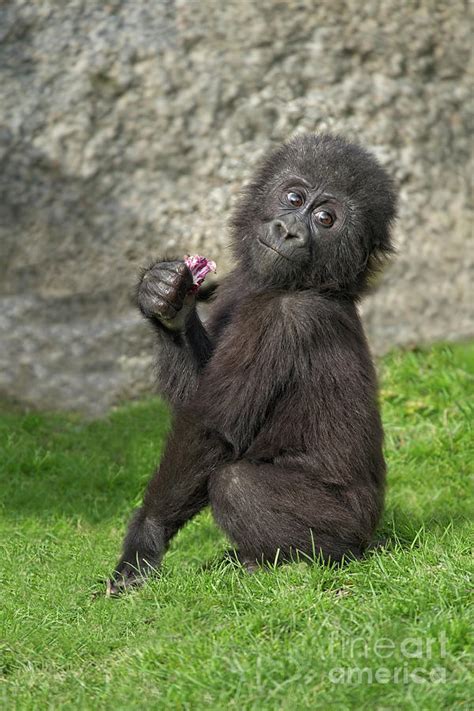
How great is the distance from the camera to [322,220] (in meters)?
5.48

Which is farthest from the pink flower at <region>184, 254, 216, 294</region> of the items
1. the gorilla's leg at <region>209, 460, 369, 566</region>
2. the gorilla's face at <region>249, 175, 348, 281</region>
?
the gorilla's leg at <region>209, 460, 369, 566</region>

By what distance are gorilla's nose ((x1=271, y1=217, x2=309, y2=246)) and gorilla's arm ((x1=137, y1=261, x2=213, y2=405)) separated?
1.74ft

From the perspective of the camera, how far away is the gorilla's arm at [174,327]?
17.6 ft

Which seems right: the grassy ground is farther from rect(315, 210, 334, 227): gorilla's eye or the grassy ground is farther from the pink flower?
rect(315, 210, 334, 227): gorilla's eye

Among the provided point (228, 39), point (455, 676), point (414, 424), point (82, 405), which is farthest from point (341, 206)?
point (228, 39)

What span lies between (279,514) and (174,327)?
3.70 feet

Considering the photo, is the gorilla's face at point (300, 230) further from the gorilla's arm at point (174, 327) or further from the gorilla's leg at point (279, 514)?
the gorilla's leg at point (279, 514)

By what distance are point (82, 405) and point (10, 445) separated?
3.73 ft

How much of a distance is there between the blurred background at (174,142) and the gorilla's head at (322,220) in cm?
349

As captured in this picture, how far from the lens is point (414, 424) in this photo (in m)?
8.12

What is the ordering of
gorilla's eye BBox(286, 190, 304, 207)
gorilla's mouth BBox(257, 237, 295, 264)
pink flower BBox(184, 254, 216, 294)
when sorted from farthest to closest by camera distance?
pink flower BBox(184, 254, 216, 294)
gorilla's eye BBox(286, 190, 304, 207)
gorilla's mouth BBox(257, 237, 295, 264)

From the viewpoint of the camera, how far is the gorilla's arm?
5.36 meters

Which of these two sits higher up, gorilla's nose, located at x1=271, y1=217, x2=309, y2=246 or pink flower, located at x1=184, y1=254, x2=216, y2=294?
gorilla's nose, located at x1=271, y1=217, x2=309, y2=246

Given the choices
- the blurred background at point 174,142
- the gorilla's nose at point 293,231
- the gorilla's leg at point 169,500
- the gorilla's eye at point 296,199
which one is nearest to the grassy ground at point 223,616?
the gorilla's leg at point 169,500
